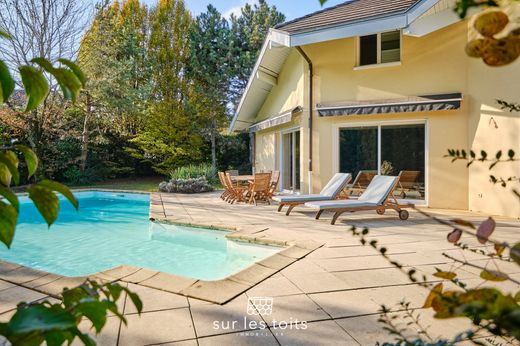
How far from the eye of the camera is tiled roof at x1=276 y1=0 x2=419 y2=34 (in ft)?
36.0

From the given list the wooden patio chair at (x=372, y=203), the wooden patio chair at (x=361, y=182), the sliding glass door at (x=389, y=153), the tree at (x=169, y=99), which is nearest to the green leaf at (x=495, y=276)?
the wooden patio chair at (x=372, y=203)

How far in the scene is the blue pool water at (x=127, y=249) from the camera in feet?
23.1

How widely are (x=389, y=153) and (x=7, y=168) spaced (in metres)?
12.6

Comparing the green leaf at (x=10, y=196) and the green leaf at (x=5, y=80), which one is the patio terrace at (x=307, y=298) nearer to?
the green leaf at (x=10, y=196)

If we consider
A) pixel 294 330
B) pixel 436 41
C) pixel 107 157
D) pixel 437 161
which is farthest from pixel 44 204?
pixel 107 157

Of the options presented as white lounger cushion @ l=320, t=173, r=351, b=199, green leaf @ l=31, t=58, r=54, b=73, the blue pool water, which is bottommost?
the blue pool water

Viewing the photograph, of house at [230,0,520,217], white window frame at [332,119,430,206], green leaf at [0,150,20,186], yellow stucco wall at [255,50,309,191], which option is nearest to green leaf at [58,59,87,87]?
green leaf at [0,150,20,186]

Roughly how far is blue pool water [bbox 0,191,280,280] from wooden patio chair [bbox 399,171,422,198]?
278 inches

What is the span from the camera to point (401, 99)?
11805 millimetres

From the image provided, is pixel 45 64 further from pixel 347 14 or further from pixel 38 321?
pixel 347 14

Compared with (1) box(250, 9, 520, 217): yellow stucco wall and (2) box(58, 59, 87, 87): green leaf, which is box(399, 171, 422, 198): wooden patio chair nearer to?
(1) box(250, 9, 520, 217): yellow stucco wall

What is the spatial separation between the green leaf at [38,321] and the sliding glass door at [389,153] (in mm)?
12397

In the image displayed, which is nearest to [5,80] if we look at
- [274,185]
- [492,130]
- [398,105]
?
[492,130]

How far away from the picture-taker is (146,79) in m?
27.2
